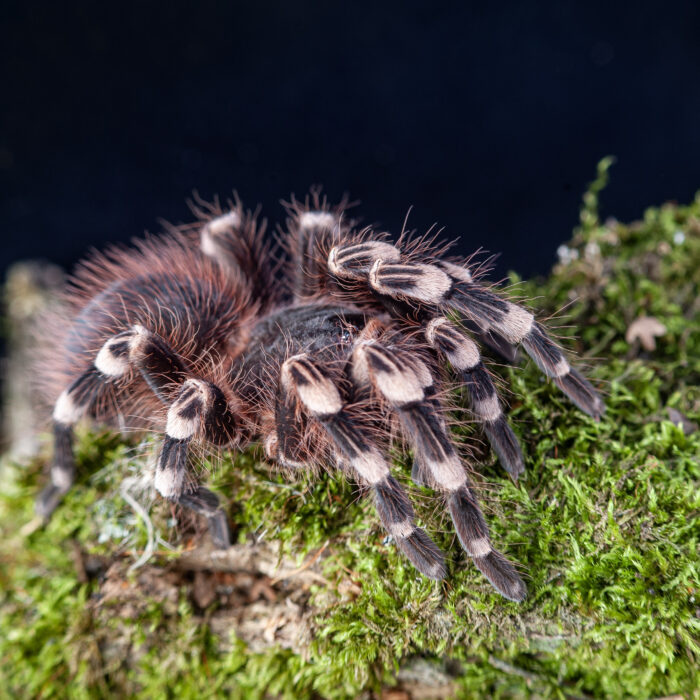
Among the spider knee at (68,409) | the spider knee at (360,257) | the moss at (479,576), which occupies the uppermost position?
the spider knee at (360,257)

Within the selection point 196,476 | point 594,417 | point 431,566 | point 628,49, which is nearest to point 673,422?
point 594,417

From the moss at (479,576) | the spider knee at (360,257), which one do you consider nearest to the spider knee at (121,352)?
the moss at (479,576)

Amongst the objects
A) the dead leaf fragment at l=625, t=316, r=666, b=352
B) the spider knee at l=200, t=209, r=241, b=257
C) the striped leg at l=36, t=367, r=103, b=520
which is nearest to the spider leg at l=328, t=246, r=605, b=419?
the dead leaf fragment at l=625, t=316, r=666, b=352

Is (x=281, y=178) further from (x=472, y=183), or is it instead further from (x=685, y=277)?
(x=685, y=277)

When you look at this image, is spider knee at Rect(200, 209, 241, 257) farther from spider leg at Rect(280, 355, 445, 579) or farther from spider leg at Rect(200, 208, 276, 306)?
spider leg at Rect(280, 355, 445, 579)

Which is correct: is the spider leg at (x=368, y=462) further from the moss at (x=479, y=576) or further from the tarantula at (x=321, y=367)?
the moss at (x=479, y=576)

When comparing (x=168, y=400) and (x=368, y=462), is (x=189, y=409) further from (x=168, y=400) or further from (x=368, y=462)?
(x=368, y=462)

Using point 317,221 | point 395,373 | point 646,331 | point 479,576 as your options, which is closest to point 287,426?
point 395,373

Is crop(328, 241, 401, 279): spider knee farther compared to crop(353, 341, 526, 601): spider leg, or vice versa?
crop(328, 241, 401, 279): spider knee
